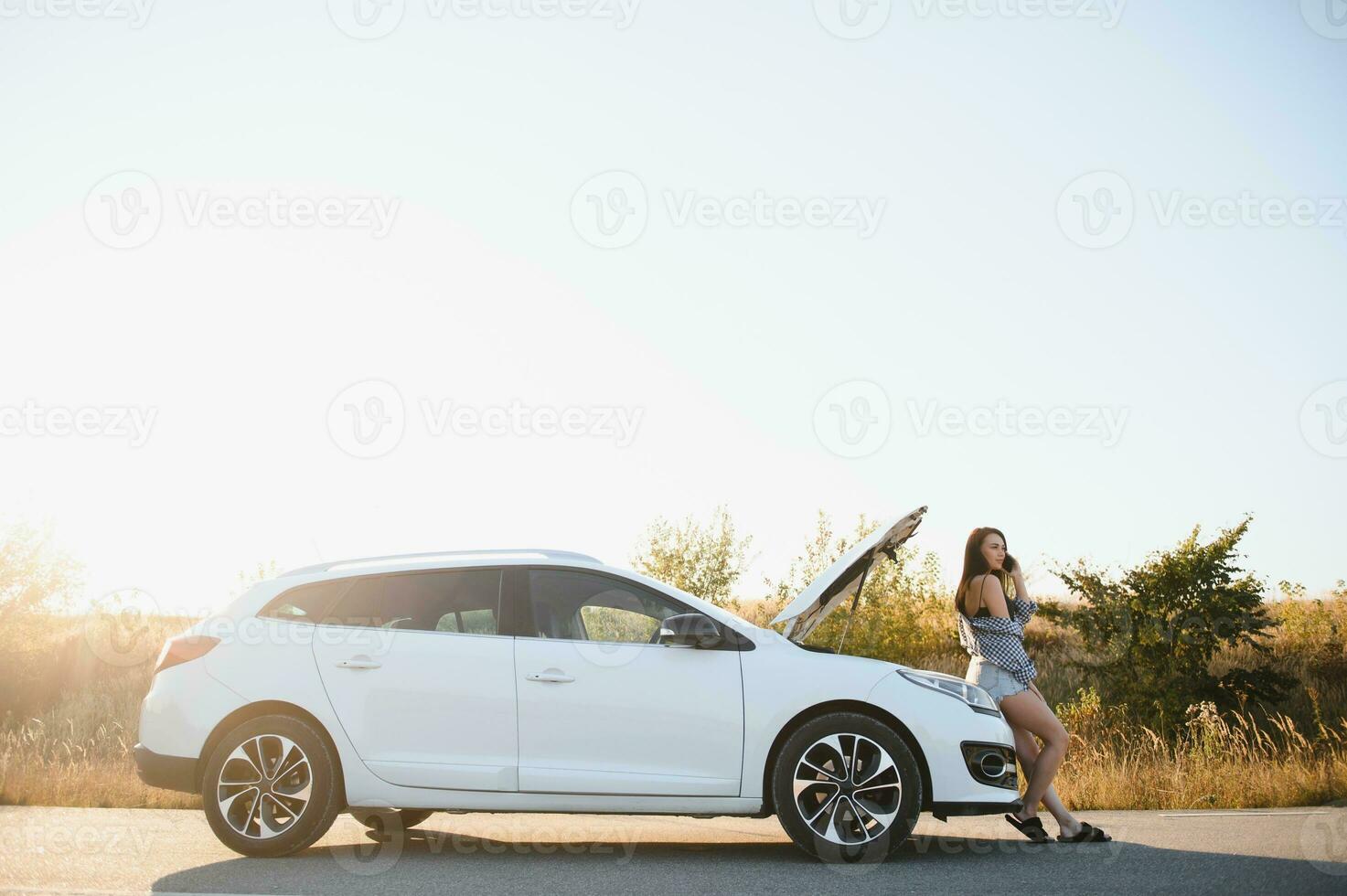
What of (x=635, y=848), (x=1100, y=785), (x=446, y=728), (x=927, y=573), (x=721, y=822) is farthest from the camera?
(x=927, y=573)

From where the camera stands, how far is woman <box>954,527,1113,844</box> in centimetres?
734

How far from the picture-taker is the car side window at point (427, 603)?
6918mm

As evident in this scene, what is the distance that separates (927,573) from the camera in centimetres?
2720

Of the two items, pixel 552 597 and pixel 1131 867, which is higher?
pixel 552 597

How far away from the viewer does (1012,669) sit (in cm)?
751

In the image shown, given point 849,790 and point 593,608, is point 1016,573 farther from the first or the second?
point 593,608

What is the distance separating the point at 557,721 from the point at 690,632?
0.95 metres

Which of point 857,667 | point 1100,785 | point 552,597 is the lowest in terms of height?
point 1100,785

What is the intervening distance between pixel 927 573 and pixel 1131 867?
21.3 meters

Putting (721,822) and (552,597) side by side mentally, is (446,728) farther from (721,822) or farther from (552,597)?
(721,822)

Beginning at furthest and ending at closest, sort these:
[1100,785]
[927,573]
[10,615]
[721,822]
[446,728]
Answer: [10,615] → [927,573] → [1100,785] → [721,822] → [446,728]

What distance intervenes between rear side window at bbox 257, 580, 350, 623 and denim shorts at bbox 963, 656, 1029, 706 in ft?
13.8

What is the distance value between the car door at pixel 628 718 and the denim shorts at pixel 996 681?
1.93 metres

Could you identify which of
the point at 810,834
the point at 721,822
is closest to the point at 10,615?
the point at 721,822
